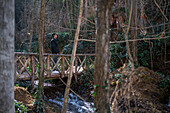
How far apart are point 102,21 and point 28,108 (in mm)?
3708

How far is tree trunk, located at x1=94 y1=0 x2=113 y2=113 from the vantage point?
7.73 feet

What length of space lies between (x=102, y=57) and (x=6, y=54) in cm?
133

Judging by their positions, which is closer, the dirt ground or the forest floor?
the dirt ground

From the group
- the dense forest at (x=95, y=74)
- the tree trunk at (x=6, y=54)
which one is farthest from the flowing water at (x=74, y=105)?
the tree trunk at (x=6, y=54)

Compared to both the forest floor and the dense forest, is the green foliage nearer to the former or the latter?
the dense forest

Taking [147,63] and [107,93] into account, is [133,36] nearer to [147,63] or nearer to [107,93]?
[147,63]

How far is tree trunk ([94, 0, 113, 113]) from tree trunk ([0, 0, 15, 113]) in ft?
4.04

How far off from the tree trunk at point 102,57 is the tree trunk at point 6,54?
4.04ft

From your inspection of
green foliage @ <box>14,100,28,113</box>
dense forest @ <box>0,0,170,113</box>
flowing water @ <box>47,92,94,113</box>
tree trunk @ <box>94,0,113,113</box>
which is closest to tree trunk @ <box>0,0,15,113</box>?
dense forest @ <box>0,0,170,113</box>

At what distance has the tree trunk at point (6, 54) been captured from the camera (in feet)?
5.56

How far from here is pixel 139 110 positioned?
3850 mm

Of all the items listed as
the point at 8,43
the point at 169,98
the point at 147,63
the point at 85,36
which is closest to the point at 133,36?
the point at 147,63

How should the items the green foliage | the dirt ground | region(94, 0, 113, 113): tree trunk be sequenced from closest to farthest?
region(94, 0, 113, 113): tree trunk
the dirt ground
the green foliage

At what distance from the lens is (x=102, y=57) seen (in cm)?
239
